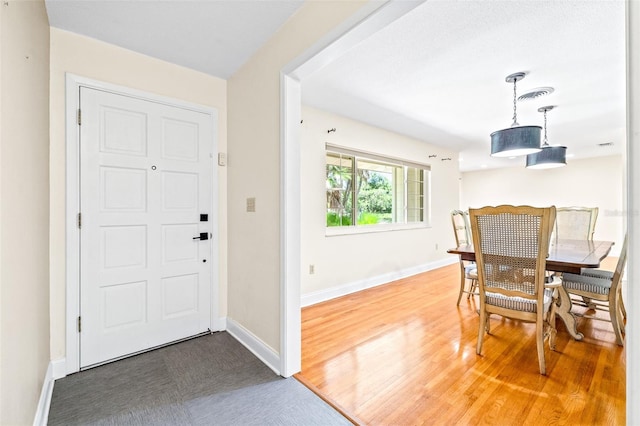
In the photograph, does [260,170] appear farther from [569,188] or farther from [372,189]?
[569,188]

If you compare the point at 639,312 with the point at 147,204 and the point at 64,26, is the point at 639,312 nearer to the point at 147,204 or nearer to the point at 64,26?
the point at 147,204

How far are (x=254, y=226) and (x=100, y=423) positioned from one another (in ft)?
4.85

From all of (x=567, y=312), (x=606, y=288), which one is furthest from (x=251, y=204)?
(x=606, y=288)

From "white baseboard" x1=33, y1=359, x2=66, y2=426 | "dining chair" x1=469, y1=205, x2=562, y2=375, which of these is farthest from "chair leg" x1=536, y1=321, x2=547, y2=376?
"white baseboard" x1=33, y1=359, x2=66, y2=426

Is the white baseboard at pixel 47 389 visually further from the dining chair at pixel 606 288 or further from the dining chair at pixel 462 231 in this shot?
the dining chair at pixel 606 288

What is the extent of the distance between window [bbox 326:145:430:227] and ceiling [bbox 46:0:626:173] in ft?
2.50

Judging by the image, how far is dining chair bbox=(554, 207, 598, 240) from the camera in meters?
3.75

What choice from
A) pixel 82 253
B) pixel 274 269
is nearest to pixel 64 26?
pixel 82 253

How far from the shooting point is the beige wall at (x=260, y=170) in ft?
6.38

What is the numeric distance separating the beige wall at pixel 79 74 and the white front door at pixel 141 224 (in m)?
0.11

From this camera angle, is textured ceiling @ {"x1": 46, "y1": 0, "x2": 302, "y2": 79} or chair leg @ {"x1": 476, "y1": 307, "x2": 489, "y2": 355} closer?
textured ceiling @ {"x1": 46, "y1": 0, "x2": 302, "y2": 79}

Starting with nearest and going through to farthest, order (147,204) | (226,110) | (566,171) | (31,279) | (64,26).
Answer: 1. (31,279)
2. (64,26)
3. (147,204)
4. (226,110)
5. (566,171)

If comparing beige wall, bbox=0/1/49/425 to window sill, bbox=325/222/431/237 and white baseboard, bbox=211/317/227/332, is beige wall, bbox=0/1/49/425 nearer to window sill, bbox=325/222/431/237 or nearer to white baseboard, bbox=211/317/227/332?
white baseboard, bbox=211/317/227/332

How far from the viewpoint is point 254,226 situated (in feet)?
7.85
